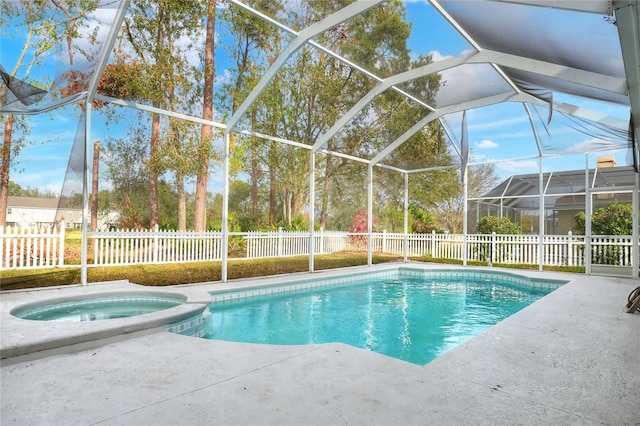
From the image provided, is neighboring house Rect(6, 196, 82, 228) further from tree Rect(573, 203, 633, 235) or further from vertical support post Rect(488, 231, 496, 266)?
tree Rect(573, 203, 633, 235)

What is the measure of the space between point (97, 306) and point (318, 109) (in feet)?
27.0

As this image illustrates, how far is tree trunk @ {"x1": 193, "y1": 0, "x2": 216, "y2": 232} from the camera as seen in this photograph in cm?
921

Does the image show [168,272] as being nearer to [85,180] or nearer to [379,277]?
[85,180]

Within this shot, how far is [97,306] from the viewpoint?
4941mm

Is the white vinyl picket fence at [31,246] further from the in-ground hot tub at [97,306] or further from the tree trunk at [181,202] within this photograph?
the tree trunk at [181,202]

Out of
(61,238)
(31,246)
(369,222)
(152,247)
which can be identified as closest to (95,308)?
(61,238)

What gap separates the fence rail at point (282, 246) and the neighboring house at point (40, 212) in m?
0.18

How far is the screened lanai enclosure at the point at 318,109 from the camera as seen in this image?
16.7 ft

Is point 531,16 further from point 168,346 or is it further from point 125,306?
point 125,306

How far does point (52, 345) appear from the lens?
291 centimetres

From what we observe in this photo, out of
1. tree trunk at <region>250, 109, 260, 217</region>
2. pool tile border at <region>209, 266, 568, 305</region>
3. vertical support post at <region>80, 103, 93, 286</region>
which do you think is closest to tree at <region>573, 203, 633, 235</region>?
pool tile border at <region>209, 266, 568, 305</region>

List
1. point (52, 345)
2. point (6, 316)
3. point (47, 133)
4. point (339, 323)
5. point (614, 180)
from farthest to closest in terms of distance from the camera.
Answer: point (614, 180) < point (47, 133) < point (339, 323) < point (6, 316) < point (52, 345)

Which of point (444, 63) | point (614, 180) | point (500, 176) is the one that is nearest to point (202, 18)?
point (444, 63)

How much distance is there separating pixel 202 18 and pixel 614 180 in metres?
11.6
